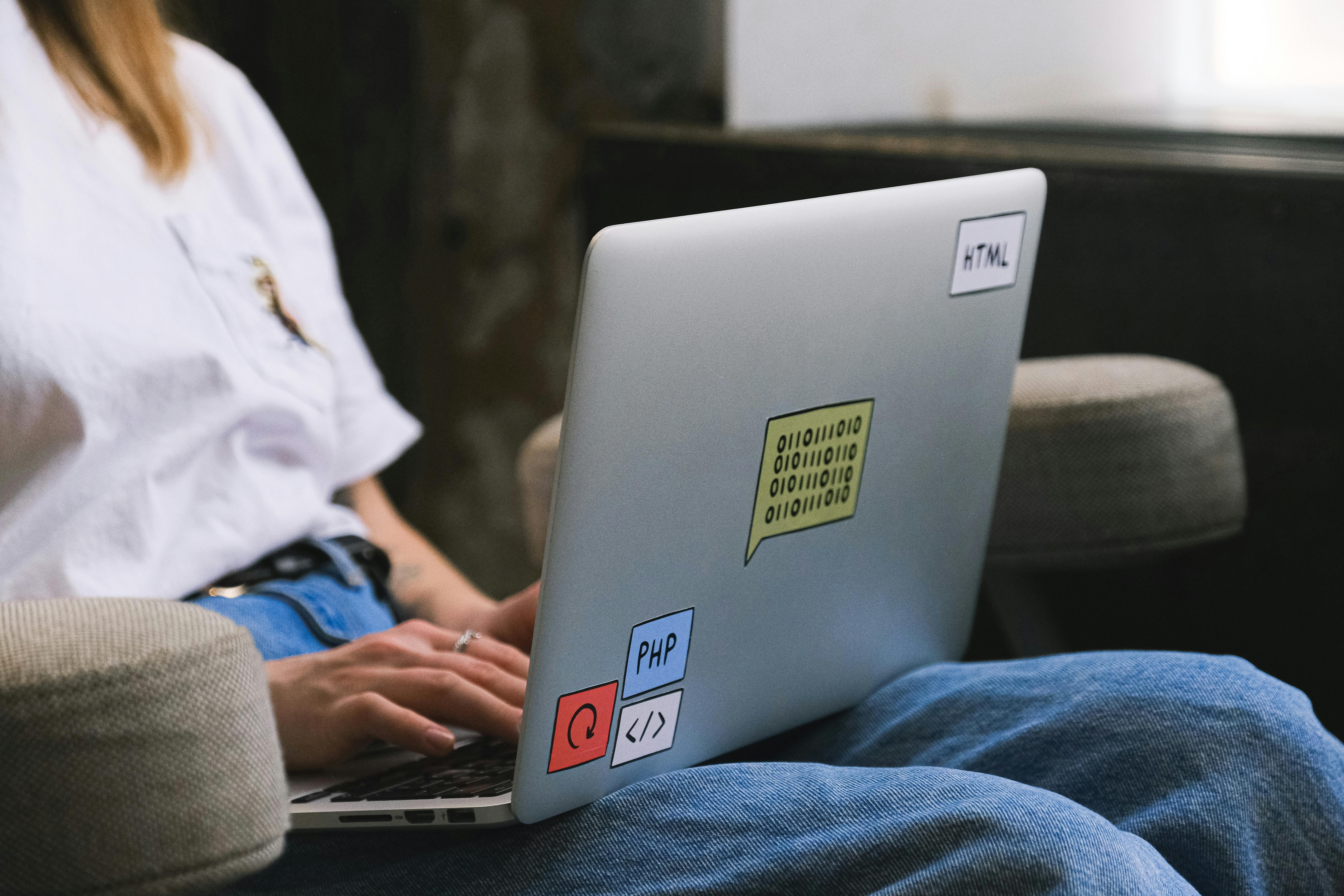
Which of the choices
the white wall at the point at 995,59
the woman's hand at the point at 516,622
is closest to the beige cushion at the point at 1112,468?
the woman's hand at the point at 516,622

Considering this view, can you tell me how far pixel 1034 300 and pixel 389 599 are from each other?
892 millimetres

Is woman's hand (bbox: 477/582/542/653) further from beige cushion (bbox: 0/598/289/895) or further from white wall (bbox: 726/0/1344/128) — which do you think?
white wall (bbox: 726/0/1344/128)

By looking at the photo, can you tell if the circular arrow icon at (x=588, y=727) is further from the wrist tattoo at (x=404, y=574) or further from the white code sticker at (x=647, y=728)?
the wrist tattoo at (x=404, y=574)

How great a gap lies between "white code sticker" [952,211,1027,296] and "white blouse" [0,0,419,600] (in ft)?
1.45

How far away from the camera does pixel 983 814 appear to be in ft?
1.84

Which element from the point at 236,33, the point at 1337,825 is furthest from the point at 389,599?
the point at 236,33

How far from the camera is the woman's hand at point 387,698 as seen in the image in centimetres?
65

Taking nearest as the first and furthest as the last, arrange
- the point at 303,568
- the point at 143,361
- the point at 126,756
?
the point at 126,756 < the point at 143,361 < the point at 303,568

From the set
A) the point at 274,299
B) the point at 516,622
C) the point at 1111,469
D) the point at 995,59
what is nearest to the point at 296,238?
the point at 274,299

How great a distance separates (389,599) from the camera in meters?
0.96

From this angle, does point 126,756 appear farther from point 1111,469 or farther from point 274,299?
point 1111,469

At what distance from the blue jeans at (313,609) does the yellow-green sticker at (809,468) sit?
0.31 m

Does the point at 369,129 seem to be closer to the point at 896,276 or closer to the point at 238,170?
the point at 238,170

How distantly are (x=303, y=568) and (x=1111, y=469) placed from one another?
1.96ft
